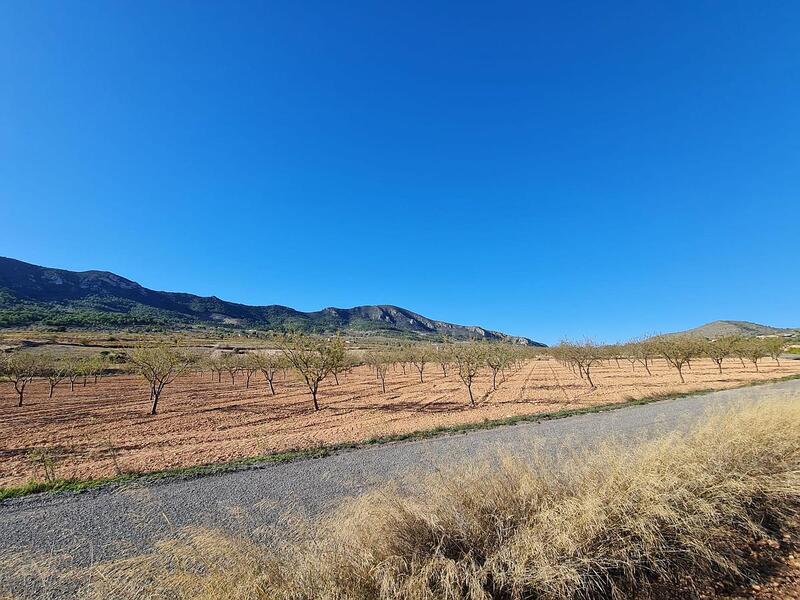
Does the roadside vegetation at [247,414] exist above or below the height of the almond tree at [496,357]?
below

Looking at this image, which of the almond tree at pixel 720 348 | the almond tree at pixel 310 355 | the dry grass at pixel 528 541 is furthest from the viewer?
the almond tree at pixel 720 348

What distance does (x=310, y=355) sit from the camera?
A: 25109mm

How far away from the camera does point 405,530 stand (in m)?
3.95

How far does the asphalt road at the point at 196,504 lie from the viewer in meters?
5.57

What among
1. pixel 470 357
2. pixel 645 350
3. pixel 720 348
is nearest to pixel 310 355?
pixel 470 357

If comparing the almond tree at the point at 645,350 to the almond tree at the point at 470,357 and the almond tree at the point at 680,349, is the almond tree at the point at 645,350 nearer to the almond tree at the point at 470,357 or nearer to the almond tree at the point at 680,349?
the almond tree at the point at 680,349

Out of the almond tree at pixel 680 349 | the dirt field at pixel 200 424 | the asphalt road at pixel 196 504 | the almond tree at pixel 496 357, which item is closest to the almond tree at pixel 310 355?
the dirt field at pixel 200 424

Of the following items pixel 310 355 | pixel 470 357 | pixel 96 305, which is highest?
pixel 96 305

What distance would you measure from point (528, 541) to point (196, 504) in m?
7.22

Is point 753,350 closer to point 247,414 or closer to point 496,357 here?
point 496,357

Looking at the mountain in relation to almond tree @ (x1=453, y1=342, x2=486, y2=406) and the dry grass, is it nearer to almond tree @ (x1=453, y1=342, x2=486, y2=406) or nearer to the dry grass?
almond tree @ (x1=453, y1=342, x2=486, y2=406)

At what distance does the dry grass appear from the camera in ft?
10.5

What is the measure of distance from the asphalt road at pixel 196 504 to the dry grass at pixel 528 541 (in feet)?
5.77

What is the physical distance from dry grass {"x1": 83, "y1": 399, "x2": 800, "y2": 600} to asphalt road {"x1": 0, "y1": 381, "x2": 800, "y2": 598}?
5.77 feet
